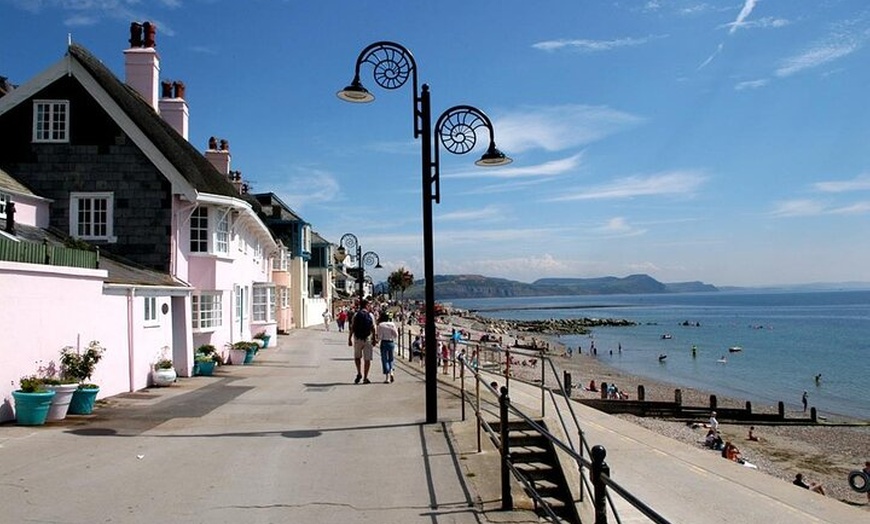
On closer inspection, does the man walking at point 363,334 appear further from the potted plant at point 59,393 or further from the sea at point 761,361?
the sea at point 761,361

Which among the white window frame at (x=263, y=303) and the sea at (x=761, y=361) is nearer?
the white window frame at (x=263, y=303)

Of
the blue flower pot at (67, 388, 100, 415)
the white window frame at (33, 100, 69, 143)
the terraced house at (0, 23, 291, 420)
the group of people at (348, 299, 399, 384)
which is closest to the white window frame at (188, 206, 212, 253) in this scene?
the terraced house at (0, 23, 291, 420)

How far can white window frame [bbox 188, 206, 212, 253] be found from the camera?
20.8m

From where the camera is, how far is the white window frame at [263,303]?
2827 centimetres

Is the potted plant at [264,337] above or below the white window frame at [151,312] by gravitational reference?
below

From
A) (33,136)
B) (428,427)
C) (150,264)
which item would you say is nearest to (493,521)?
(428,427)

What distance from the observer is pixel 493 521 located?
651 cm

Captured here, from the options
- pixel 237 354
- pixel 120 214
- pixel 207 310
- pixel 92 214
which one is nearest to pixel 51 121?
pixel 92 214

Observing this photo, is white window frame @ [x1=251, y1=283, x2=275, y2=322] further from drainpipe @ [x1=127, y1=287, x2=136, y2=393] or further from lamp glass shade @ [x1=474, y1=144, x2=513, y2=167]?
lamp glass shade @ [x1=474, y1=144, x2=513, y2=167]

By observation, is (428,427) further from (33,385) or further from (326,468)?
(33,385)

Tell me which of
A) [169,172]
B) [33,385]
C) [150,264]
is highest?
[169,172]

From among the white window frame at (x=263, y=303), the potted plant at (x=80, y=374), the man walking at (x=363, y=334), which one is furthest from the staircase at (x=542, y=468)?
the white window frame at (x=263, y=303)

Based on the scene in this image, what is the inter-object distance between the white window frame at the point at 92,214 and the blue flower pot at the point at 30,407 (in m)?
9.24

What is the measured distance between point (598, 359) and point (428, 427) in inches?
2695
